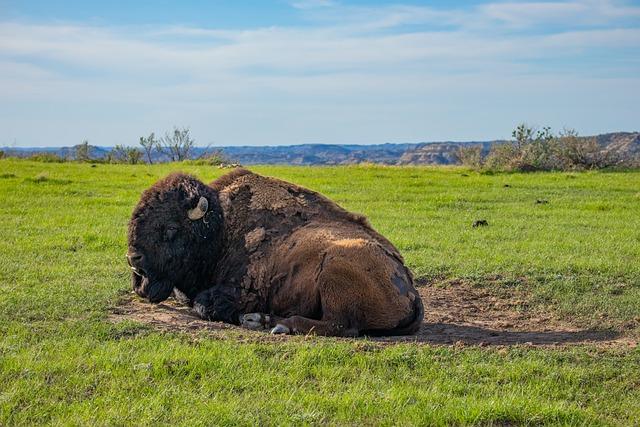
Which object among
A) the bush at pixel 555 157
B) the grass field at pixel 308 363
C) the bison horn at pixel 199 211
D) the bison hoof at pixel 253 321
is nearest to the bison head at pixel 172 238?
the bison horn at pixel 199 211

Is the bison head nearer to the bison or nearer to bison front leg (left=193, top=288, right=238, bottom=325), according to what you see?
the bison

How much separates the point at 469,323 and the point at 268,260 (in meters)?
2.29

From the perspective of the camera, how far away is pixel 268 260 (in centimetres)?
819

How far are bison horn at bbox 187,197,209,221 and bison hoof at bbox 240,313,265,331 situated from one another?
1173mm

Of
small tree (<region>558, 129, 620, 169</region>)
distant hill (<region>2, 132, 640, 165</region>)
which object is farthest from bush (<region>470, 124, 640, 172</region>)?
distant hill (<region>2, 132, 640, 165</region>)

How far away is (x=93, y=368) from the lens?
19.8 feet

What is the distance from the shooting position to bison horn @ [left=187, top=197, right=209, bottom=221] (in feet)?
27.2

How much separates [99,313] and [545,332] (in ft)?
14.8

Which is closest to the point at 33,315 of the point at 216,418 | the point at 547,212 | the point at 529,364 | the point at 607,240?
the point at 216,418

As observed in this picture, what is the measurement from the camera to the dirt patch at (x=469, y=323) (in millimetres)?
7516

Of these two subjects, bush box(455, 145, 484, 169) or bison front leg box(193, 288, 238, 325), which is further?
bush box(455, 145, 484, 169)

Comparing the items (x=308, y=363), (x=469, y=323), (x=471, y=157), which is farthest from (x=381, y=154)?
(x=308, y=363)

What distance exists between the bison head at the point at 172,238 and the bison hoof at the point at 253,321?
2.79 feet

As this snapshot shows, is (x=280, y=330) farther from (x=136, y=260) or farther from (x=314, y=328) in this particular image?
(x=136, y=260)
